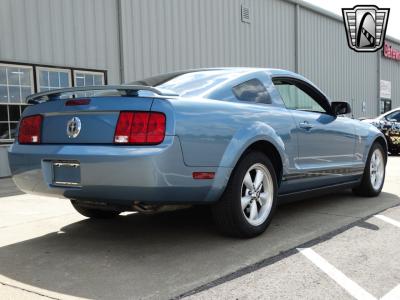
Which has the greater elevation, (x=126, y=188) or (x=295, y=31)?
(x=295, y=31)

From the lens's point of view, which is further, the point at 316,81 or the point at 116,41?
the point at 316,81

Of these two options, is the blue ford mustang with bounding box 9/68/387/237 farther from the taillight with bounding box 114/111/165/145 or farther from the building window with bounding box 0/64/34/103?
the building window with bounding box 0/64/34/103

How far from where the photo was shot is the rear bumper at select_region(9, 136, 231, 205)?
9.91 ft

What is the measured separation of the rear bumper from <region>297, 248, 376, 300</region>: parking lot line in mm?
798

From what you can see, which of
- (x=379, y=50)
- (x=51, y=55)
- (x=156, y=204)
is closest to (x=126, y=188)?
(x=156, y=204)

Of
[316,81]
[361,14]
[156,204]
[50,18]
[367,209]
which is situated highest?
[361,14]

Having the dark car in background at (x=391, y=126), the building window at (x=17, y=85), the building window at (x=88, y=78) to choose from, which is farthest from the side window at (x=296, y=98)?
the dark car in background at (x=391, y=126)

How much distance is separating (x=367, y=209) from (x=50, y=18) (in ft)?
23.7

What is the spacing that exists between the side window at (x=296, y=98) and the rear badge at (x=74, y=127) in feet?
6.27

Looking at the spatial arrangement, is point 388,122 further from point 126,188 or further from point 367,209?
point 126,188

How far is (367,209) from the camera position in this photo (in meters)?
4.95

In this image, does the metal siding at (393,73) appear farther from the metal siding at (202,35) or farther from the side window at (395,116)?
the side window at (395,116)

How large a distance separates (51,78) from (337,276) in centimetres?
795

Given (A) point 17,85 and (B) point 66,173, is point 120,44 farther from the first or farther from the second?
(B) point 66,173
